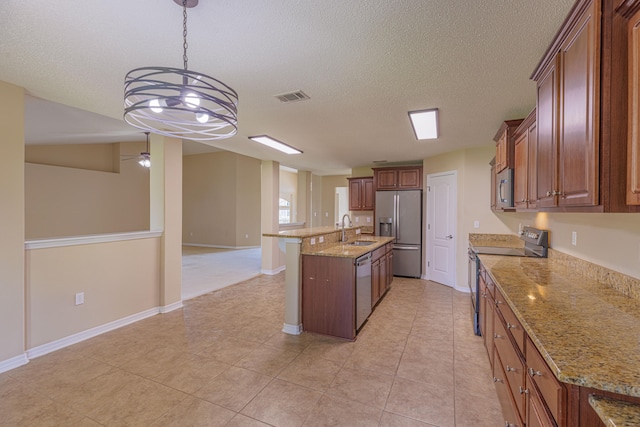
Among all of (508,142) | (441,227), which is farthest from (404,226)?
(508,142)

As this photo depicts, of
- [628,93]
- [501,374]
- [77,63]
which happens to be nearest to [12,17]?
[77,63]

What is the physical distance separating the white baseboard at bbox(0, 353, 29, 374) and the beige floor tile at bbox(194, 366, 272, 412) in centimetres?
175

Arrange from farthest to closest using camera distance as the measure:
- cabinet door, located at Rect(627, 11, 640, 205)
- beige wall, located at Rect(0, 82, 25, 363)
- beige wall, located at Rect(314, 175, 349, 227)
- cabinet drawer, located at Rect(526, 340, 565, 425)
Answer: beige wall, located at Rect(314, 175, 349, 227) < beige wall, located at Rect(0, 82, 25, 363) < cabinet door, located at Rect(627, 11, 640, 205) < cabinet drawer, located at Rect(526, 340, 565, 425)

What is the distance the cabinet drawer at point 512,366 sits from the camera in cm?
140

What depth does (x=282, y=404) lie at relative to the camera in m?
2.02

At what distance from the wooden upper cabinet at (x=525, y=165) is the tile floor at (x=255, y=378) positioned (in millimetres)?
1535

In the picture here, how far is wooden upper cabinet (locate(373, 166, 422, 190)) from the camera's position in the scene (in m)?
5.80

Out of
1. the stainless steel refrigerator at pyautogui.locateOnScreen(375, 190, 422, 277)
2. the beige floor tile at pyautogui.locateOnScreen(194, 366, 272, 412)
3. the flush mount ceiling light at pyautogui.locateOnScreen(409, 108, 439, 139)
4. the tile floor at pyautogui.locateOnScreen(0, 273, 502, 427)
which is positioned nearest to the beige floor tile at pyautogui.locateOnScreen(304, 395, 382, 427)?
the tile floor at pyautogui.locateOnScreen(0, 273, 502, 427)

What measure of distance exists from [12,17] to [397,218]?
18.3ft

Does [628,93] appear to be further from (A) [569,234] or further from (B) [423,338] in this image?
(B) [423,338]

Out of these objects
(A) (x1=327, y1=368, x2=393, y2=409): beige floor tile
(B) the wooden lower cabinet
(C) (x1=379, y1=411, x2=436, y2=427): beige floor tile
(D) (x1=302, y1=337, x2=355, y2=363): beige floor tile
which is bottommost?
(D) (x1=302, y1=337, x2=355, y2=363): beige floor tile

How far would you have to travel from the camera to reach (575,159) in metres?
1.39

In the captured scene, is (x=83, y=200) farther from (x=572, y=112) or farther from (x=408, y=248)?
(x=572, y=112)

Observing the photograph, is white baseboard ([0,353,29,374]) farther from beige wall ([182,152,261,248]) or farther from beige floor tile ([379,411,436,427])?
beige wall ([182,152,261,248])
